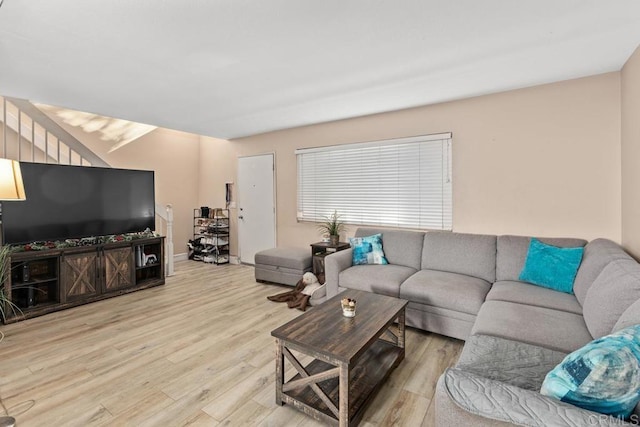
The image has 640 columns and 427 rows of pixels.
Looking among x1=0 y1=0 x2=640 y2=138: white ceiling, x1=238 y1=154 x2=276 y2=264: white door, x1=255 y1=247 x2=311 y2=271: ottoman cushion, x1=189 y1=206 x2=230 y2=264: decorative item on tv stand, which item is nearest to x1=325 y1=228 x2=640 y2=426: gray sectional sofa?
x1=255 y1=247 x2=311 y2=271: ottoman cushion

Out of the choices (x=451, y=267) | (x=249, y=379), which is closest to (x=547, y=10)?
(x=451, y=267)

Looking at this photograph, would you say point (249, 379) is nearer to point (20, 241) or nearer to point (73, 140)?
point (20, 241)

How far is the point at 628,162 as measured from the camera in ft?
8.13

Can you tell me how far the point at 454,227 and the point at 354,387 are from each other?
7.61 ft

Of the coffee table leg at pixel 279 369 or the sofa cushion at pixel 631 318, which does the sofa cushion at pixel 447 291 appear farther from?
the coffee table leg at pixel 279 369

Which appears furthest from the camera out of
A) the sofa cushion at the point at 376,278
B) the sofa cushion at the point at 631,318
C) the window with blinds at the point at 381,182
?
the window with blinds at the point at 381,182

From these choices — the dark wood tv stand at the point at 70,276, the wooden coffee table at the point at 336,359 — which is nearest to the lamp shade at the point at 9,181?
the wooden coffee table at the point at 336,359

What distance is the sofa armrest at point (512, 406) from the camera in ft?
2.81

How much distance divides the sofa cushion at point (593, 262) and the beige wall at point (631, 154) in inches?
8.5

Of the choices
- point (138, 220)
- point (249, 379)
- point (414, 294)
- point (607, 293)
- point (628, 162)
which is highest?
point (628, 162)

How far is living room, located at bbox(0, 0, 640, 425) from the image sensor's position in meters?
1.83

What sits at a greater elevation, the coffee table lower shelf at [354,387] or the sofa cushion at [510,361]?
the sofa cushion at [510,361]

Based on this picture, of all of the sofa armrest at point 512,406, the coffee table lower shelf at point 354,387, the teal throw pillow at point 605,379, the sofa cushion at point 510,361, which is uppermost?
the teal throw pillow at point 605,379

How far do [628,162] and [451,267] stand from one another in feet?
5.51
